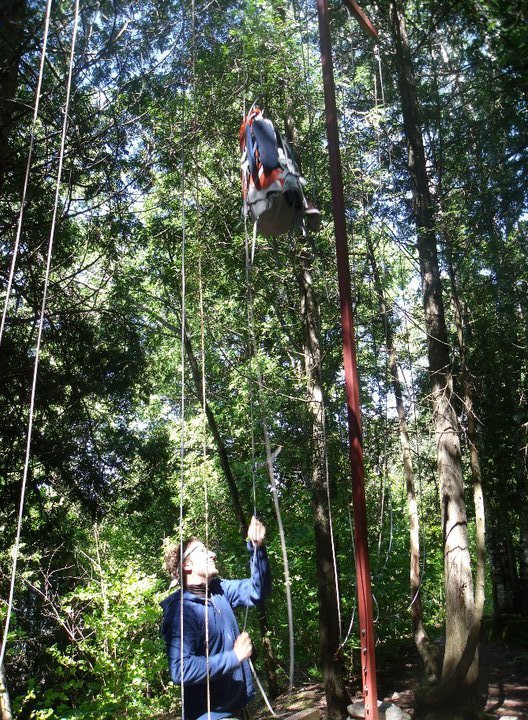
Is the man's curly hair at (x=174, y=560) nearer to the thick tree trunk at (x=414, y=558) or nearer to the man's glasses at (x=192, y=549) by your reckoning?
the man's glasses at (x=192, y=549)

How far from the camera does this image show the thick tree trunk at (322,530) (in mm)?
7172

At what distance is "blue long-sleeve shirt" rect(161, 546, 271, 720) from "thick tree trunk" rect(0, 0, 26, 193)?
4.45 metres

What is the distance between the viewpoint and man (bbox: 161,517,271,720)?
2414mm

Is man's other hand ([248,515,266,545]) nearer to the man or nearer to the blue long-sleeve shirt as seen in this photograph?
the man

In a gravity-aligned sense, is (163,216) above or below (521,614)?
above

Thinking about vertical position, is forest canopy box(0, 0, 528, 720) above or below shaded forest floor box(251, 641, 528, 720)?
above

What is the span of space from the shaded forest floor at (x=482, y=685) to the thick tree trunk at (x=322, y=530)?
0.89 meters

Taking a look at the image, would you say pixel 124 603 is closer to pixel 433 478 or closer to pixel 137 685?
pixel 137 685

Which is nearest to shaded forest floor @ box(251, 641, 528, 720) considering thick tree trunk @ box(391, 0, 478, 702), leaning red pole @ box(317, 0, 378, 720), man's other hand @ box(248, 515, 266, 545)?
thick tree trunk @ box(391, 0, 478, 702)

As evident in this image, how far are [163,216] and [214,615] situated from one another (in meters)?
8.12

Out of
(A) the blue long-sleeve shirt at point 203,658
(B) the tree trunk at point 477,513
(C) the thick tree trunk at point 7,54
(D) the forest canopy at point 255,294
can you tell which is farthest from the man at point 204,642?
(B) the tree trunk at point 477,513

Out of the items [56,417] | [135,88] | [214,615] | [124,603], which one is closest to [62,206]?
[135,88]

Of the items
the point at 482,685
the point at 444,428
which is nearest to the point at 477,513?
the point at 444,428

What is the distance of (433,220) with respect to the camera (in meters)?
7.89
